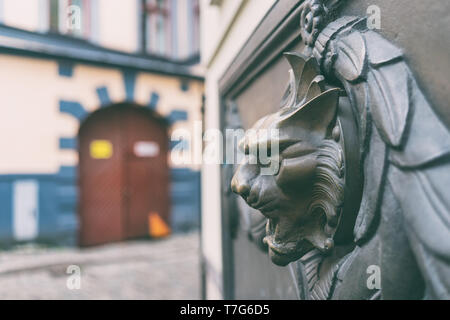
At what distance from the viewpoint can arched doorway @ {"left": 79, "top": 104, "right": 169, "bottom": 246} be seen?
5.49m

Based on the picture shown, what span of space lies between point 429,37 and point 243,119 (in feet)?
3.08

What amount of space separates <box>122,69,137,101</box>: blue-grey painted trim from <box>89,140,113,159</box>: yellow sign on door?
2.79 ft

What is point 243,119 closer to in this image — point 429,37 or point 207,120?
point 207,120

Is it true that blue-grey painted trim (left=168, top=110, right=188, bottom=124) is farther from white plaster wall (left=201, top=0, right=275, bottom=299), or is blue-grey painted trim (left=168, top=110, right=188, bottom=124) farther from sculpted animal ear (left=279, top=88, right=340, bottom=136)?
sculpted animal ear (left=279, top=88, right=340, bottom=136)

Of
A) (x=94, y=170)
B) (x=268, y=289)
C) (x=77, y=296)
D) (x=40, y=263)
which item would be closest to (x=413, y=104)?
(x=268, y=289)

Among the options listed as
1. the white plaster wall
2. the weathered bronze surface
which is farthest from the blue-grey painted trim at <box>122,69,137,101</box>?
the weathered bronze surface

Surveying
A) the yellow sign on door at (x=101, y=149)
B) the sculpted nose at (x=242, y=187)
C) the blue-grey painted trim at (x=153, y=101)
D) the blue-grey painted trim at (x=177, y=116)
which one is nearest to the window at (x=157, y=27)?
the blue-grey painted trim at (x=153, y=101)

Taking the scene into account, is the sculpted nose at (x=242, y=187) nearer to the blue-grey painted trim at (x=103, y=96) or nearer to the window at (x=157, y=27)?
the blue-grey painted trim at (x=103, y=96)

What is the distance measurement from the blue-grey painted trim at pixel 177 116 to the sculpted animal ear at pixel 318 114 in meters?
5.68

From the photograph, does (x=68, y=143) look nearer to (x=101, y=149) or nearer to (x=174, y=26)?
(x=101, y=149)

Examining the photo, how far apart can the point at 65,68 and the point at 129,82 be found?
1034mm

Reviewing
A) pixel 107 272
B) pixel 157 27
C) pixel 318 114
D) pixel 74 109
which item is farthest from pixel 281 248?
pixel 157 27

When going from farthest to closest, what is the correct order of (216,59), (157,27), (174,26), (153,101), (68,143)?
1. (174,26)
2. (157,27)
3. (153,101)
4. (68,143)
5. (216,59)

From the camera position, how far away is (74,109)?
5121mm
